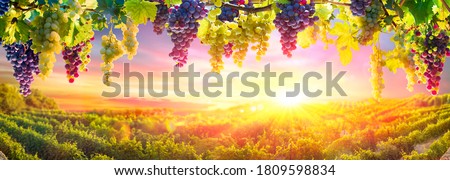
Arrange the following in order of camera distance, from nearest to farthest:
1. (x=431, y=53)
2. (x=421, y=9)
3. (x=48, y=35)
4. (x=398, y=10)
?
(x=48, y=35) < (x=421, y=9) < (x=398, y=10) < (x=431, y=53)

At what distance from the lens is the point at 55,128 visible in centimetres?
1102

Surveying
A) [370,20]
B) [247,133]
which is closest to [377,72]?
[370,20]

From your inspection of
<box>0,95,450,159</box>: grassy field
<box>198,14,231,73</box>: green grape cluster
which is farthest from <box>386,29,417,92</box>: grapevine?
<box>0,95,450,159</box>: grassy field

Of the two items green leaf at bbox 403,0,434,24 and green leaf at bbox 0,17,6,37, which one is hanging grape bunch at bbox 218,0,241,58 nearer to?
green leaf at bbox 403,0,434,24

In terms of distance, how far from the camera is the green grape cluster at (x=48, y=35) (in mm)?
2914

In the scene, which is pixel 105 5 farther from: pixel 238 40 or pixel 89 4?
pixel 238 40

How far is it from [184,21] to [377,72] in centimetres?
196

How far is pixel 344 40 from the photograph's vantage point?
4242mm

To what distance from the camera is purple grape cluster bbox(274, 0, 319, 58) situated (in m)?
3.01

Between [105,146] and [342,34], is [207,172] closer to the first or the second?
[342,34]

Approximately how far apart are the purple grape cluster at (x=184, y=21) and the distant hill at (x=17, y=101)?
9.32 meters

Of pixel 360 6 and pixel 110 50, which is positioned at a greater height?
pixel 360 6

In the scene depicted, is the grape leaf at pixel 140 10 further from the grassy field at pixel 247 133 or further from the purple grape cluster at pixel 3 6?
the grassy field at pixel 247 133

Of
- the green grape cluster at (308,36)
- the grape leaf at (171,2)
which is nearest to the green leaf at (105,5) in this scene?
the grape leaf at (171,2)
